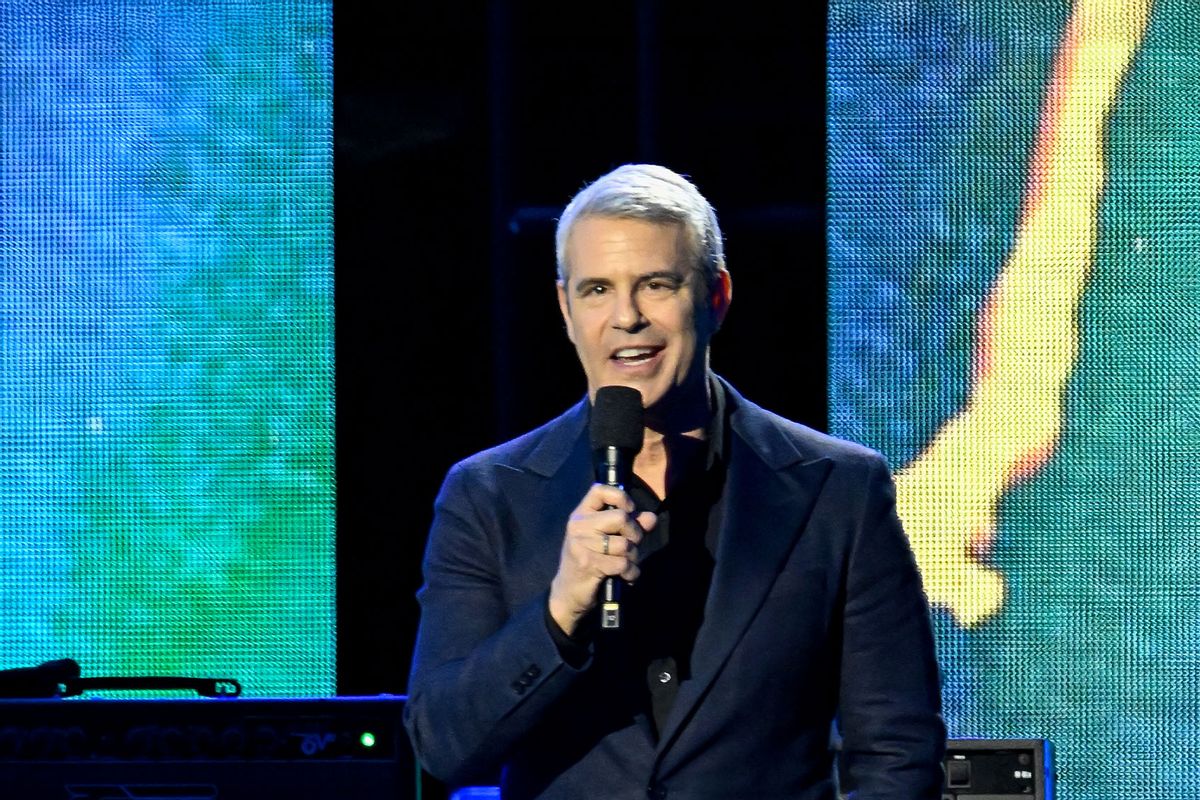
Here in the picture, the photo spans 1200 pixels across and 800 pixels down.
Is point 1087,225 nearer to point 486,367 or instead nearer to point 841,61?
point 841,61

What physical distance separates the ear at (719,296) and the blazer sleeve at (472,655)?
36 centimetres

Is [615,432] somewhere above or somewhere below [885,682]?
above

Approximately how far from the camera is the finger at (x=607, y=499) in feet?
4.93

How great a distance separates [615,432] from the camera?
162 centimetres

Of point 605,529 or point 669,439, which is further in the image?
point 669,439

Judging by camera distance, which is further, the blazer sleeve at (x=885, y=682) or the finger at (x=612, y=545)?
the blazer sleeve at (x=885, y=682)

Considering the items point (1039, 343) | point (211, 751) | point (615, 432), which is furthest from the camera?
point (1039, 343)

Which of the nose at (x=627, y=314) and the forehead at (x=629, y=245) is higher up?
the forehead at (x=629, y=245)

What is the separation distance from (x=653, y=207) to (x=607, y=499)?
0.44 meters

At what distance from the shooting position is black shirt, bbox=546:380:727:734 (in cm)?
177

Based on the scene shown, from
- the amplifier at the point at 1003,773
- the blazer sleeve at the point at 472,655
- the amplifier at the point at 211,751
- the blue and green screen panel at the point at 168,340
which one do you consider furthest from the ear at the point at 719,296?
the blue and green screen panel at the point at 168,340

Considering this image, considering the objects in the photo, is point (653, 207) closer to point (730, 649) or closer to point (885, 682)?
point (730, 649)

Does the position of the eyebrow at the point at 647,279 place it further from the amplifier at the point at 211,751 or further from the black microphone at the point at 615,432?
the amplifier at the point at 211,751

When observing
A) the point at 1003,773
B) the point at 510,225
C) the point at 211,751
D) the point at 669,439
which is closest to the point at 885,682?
the point at 669,439
